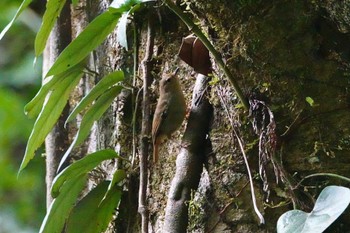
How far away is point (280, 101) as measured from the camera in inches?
40.7

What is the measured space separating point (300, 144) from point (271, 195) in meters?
0.10

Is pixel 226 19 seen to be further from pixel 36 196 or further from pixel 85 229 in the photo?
pixel 36 196

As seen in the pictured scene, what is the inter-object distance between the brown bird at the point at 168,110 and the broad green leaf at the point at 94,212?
161 millimetres

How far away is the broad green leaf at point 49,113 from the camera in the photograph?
129 cm

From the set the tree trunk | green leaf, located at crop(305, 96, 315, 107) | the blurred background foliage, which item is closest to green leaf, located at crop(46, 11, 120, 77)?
the tree trunk

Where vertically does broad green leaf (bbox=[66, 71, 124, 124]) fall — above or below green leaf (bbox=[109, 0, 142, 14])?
below

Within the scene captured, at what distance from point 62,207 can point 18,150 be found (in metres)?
1.02

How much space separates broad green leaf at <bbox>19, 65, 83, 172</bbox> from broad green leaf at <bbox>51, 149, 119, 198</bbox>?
9 centimetres

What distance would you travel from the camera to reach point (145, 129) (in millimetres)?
1258

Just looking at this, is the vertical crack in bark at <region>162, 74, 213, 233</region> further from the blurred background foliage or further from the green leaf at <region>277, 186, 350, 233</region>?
the blurred background foliage

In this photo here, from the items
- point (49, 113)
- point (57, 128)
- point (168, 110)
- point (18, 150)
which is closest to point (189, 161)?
point (168, 110)

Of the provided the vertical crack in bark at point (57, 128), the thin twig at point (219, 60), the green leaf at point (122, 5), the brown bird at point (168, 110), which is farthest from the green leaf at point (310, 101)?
the vertical crack in bark at point (57, 128)

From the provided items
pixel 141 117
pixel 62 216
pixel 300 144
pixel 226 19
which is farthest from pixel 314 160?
pixel 62 216

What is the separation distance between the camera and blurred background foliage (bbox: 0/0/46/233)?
2156 millimetres
